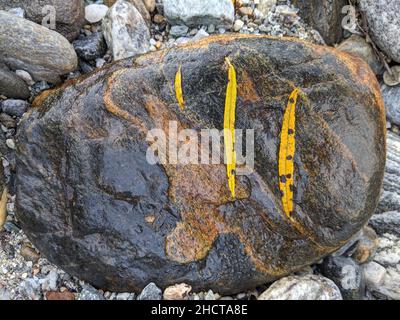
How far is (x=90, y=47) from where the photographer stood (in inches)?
155

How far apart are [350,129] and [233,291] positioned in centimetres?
133

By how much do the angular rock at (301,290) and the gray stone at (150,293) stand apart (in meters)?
0.68

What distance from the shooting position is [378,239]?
3793mm

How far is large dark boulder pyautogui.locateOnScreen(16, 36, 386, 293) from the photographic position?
3279 mm

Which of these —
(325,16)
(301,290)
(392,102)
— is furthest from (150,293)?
(325,16)

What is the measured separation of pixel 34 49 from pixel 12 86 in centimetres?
31

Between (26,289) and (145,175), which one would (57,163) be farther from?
(26,289)

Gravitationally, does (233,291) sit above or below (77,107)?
below

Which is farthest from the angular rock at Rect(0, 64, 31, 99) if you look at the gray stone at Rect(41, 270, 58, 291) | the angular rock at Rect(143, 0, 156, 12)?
the gray stone at Rect(41, 270, 58, 291)

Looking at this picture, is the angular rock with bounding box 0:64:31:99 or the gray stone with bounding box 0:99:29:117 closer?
the angular rock with bounding box 0:64:31:99

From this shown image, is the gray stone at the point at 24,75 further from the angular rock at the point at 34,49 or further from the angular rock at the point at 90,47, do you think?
the angular rock at the point at 90,47

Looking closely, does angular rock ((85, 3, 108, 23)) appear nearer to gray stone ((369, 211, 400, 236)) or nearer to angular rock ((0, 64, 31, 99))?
angular rock ((0, 64, 31, 99))

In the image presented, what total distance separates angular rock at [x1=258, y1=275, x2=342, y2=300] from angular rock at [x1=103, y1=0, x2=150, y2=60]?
203cm

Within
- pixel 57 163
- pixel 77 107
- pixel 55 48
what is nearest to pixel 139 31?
pixel 55 48
